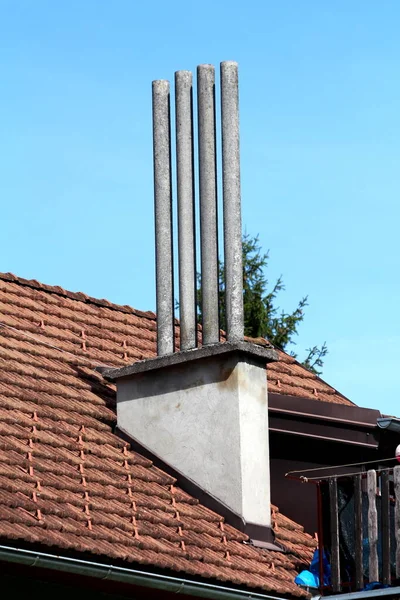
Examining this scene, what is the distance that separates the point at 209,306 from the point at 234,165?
1.17m

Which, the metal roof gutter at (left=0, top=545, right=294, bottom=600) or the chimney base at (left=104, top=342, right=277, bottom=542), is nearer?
the metal roof gutter at (left=0, top=545, right=294, bottom=600)

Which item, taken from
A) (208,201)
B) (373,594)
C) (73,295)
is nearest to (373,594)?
(373,594)

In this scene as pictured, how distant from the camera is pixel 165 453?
11.8 m

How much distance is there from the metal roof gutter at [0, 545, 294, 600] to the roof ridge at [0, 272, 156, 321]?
14.6 feet

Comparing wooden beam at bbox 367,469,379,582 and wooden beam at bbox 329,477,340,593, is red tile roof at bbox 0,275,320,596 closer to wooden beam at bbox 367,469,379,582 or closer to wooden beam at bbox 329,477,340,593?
wooden beam at bbox 329,477,340,593

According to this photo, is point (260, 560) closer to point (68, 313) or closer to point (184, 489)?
point (184, 489)

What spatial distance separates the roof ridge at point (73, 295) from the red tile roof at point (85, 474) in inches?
1.1

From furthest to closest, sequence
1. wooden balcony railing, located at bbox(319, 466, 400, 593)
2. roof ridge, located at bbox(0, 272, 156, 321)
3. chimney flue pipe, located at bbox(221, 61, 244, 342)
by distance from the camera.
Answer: roof ridge, located at bbox(0, 272, 156, 321) < chimney flue pipe, located at bbox(221, 61, 244, 342) < wooden balcony railing, located at bbox(319, 466, 400, 593)

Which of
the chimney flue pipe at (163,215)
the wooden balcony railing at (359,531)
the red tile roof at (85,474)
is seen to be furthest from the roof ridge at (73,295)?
the wooden balcony railing at (359,531)

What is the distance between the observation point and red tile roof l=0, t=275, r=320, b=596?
967 cm

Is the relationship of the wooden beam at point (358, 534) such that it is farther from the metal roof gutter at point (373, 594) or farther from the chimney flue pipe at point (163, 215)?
the chimney flue pipe at point (163, 215)

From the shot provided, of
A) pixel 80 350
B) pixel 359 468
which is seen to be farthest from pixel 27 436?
pixel 359 468

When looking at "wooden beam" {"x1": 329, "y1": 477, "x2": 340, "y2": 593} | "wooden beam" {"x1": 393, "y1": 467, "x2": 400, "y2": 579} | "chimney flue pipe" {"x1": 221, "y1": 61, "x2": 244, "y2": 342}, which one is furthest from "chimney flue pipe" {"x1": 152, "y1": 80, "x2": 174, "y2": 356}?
"wooden beam" {"x1": 393, "y1": 467, "x2": 400, "y2": 579}

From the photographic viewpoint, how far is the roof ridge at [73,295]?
13.8 meters
